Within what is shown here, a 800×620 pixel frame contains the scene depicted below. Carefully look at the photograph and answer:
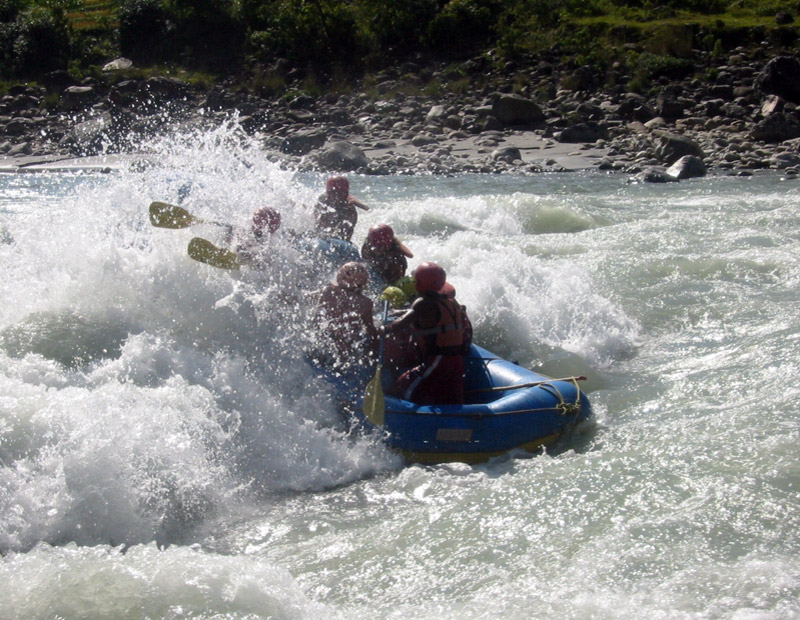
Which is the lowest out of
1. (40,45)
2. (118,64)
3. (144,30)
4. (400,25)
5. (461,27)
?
(118,64)

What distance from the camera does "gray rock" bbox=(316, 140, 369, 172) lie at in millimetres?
18828

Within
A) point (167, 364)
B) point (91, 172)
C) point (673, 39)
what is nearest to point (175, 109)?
point (91, 172)

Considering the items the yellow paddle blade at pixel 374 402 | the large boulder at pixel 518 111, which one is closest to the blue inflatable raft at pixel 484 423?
the yellow paddle blade at pixel 374 402

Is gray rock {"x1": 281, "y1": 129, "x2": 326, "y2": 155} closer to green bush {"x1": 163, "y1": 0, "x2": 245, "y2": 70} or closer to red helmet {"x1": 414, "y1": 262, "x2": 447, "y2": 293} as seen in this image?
green bush {"x1": 163, "y1": 0, "x2": 245, "y2": 70}

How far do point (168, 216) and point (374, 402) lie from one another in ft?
8.96

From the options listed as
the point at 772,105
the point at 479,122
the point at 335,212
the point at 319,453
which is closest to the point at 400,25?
the point at 479,122

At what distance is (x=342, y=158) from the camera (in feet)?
62.4

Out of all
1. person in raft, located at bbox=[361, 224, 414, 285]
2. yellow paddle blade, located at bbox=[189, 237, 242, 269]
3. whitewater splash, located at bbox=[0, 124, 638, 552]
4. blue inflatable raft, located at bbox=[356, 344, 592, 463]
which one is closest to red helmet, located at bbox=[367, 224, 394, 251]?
person in raft, located at bbox=[361, 224, 414, 285]

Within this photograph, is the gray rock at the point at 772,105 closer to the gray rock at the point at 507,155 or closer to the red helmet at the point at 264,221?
the gray rock at the point at 507,155

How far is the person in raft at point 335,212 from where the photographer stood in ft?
26.8

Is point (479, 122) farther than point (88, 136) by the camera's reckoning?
No

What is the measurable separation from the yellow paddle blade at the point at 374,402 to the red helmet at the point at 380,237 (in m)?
1.90

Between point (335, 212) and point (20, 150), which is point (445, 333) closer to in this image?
point (335, 212)

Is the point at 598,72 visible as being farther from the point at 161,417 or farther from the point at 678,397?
the point at 161,417
